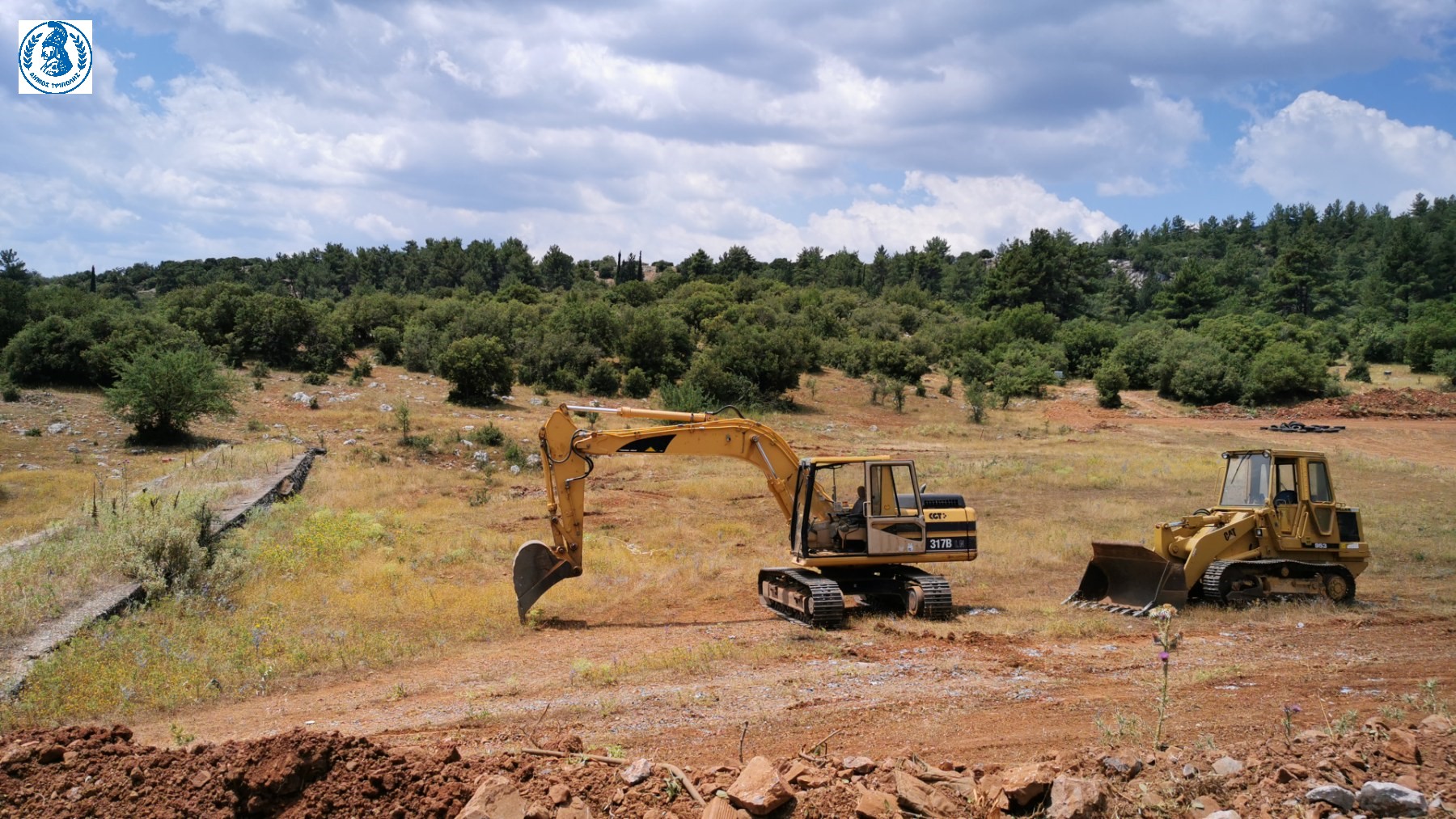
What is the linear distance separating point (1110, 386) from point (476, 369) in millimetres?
31555

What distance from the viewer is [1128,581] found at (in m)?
13.9

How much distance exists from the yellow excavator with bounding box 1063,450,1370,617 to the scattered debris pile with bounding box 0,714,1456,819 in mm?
7148

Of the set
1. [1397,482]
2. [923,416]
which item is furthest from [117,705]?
[923,416]

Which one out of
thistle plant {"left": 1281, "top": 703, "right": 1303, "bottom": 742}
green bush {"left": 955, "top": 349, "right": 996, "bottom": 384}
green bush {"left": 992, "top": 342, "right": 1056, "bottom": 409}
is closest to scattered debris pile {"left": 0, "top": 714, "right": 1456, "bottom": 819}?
thistle plant {"left": 1281, "top": 703, "right": 1303, "bottom": 742}

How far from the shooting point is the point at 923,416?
46.0 meters

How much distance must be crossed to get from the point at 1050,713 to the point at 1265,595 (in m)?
7.02

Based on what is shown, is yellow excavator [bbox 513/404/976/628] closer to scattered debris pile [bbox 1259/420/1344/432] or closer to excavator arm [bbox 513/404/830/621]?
excavator arm [bbox 513/404/830/621]

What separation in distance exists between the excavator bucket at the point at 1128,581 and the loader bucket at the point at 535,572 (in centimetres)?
732

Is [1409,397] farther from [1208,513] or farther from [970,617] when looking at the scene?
[970,617]

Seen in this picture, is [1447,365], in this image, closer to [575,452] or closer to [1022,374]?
[1022,374]

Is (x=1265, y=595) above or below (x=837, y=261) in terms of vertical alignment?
below

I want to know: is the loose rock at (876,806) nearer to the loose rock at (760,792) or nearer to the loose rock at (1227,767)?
the loose rock at (760,792)

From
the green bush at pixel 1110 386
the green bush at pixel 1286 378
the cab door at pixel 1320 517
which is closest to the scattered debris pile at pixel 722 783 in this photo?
the cab door at pixel 1320 517

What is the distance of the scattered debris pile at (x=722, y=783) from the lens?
5465 millimetres
